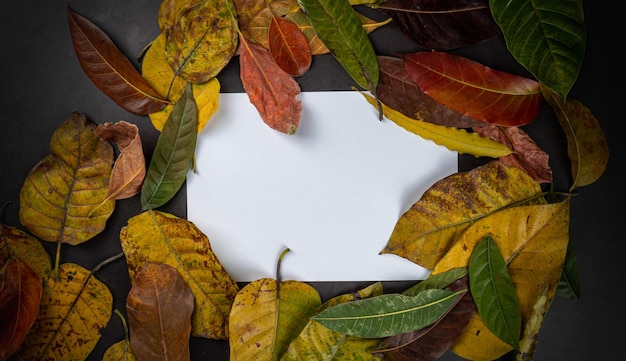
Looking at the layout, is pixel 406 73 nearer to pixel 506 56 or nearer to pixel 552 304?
pixel 506 56

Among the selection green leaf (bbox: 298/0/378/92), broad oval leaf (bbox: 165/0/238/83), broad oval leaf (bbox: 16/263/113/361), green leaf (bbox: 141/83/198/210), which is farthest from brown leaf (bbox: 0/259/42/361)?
green leaf (bbox: 298/0/378/92)

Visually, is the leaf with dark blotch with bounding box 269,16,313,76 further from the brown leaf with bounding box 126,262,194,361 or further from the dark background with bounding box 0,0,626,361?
the brown leaf with bounding box 126,262,194,361

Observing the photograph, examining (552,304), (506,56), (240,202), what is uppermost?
(506,56)

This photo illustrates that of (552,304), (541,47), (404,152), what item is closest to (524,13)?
(541,47)

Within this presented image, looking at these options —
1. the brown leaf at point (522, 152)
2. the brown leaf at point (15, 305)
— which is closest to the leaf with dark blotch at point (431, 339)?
the brown leaf at point (522, 152)

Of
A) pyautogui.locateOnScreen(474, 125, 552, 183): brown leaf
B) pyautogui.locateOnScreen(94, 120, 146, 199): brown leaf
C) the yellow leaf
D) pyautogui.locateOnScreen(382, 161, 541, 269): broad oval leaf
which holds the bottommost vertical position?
the yellow leaf

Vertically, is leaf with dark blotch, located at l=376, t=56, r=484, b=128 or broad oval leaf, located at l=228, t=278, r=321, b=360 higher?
leaf with dark blotch, located at l=376, t=56, r=484, b=128
